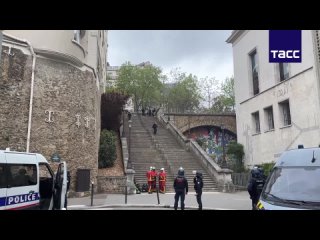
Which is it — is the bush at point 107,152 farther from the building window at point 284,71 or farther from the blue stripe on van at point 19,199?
the building window at point 284,71

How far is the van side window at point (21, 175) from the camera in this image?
791 centimetres

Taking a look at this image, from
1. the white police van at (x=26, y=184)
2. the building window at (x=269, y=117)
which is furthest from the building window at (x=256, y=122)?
the white police van at (x=26, y=184)

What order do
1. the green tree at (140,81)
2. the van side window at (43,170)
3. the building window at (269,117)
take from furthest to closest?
the green tree at (140,81) < the building window at (269,117) < the van side window at (43,170)

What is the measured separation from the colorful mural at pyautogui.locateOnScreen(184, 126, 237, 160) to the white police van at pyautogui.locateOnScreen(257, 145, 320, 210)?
92.4 ft

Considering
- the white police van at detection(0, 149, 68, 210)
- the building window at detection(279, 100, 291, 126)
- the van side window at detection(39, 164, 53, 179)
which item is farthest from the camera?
the building window at detection(279, 100, 291, 126)

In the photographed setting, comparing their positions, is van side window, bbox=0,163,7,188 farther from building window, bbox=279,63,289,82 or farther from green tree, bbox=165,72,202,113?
green tree, bbox=165,72,202,113

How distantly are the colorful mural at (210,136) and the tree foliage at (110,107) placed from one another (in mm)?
10677

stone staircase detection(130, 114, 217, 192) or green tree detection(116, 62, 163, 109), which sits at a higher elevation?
green tree detection(116, 62, 163, 109)

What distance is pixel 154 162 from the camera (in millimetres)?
Result: 23469

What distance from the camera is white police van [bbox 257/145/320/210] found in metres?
4.93

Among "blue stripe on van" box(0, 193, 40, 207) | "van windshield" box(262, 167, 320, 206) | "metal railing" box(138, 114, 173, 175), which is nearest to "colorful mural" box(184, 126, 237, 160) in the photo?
"metal railing" box(138, 114, 173, 175)

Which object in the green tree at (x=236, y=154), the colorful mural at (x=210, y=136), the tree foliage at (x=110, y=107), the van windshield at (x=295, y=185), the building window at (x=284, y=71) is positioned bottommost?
the van windshield at (x=295, y=185)

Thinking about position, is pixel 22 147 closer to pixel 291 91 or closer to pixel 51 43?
pixel 51 43

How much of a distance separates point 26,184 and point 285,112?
70.7ft
